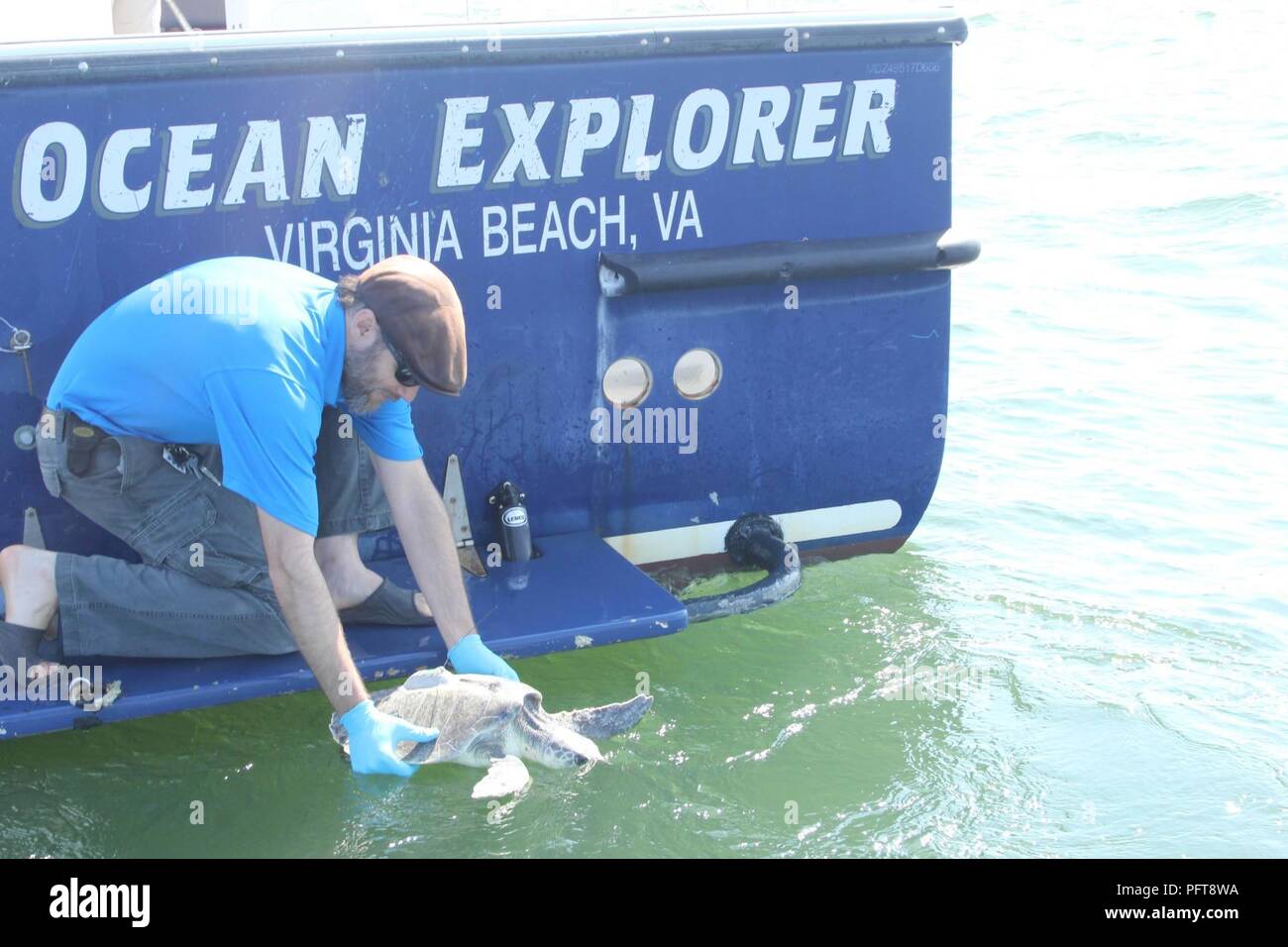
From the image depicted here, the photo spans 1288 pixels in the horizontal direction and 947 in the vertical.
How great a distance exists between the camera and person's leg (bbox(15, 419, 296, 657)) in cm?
368

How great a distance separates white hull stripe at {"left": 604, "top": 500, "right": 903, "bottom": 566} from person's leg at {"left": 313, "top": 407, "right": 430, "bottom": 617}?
842 millimetres

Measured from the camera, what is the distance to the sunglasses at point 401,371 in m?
3.46

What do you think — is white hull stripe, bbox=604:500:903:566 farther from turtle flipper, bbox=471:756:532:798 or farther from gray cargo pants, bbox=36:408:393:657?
gray cargo pants, bbox=36:408:393:657

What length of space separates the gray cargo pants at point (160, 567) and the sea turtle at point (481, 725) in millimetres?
365

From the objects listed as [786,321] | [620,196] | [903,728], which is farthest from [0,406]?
[903,728]

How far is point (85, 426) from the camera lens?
3629 mm

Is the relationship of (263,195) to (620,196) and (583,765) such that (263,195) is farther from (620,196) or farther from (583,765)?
(583,765)

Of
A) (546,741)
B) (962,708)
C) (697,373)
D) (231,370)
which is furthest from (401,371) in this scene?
(962,708)

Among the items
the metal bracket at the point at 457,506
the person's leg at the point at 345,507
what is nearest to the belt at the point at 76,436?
the person's leg at the point at 345,507

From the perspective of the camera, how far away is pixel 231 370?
3.32m

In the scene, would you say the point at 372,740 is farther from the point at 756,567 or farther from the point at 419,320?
the point at 756,567

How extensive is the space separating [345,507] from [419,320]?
31.5 inches

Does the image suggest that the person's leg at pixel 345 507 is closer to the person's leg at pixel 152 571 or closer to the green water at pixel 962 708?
the person's leg at pixel 152 571

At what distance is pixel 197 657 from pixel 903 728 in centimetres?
193
